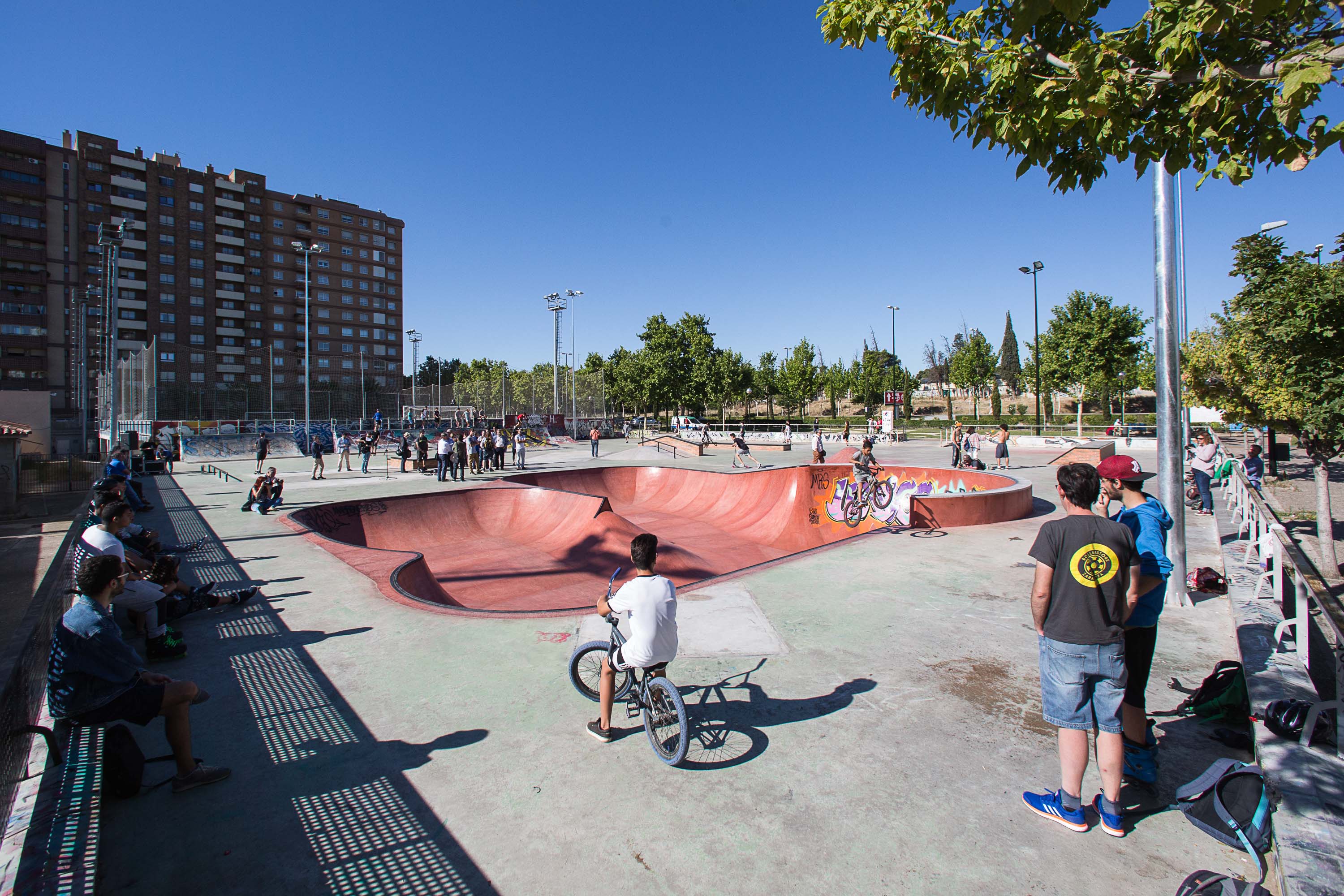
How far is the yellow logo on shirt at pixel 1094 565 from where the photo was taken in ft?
9.18

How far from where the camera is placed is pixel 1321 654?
5551 millimetres

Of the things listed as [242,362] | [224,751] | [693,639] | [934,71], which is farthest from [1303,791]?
[242,362]

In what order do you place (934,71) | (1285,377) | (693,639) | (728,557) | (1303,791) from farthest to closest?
1. (728,557)
2. (1285,377)
3. (693,639)
4. (934,71)
5. (1303,791)

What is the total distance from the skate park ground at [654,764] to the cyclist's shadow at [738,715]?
2 cm

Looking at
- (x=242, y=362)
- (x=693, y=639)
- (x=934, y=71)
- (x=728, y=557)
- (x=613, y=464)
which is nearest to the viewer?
(x=934, y=71)

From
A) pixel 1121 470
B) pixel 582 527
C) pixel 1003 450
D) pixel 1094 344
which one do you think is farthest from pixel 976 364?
pixel 1121 470

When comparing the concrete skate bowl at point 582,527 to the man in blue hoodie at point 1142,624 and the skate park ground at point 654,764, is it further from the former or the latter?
the man in blue hoodie at point 1142,624

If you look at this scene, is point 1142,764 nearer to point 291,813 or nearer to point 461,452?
point 291,813

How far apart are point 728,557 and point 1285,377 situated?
9.60 meters

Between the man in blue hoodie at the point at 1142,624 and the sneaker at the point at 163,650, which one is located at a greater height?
the man in blue hoodie at the point at 1142,624

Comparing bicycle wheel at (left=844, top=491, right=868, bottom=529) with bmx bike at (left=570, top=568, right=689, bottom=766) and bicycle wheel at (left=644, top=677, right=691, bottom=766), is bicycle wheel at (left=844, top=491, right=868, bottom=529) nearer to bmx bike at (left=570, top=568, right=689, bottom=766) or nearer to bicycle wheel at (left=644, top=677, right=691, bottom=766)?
bmx bike at (left=570, top=568, right=689, bottom=766)

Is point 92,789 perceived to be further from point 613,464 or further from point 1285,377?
point 613,464

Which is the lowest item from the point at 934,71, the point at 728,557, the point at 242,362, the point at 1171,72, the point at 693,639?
the point at 728,557

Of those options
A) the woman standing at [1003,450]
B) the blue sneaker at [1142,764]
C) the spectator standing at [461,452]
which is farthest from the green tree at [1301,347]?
the spectator standing at [461,452]
